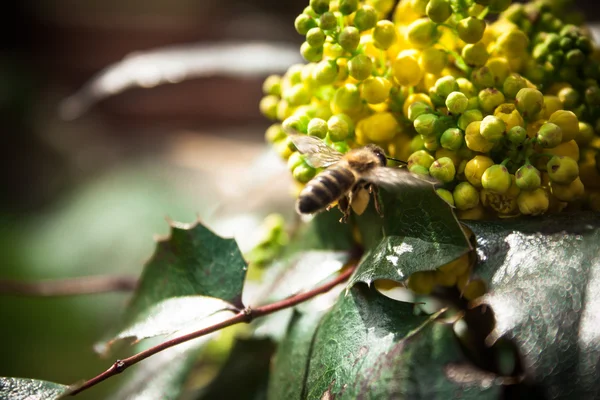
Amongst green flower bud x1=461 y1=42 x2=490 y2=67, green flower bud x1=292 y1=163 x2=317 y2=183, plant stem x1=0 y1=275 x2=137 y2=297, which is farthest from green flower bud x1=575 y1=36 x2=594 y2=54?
plant stem x1=0 y1=275 x2=137 y2=297

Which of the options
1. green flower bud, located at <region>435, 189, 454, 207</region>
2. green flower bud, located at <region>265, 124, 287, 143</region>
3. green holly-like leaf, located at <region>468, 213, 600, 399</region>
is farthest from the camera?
green flower bud, located at <region>265, 124, 287, 143</region>

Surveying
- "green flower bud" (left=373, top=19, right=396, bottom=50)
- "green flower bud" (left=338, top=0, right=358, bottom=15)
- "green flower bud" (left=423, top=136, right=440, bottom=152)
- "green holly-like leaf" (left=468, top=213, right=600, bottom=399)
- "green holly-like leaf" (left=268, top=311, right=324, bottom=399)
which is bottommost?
"green holly-like leaf" (left=268, top=311, right=324, bottom=399)

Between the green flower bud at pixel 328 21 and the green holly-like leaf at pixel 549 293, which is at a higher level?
the green flower bud at pixel 328 21

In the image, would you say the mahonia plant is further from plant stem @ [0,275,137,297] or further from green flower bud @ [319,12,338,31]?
plant stem @ [0,275,137,297]

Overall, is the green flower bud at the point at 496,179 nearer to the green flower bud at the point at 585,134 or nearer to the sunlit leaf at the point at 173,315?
the green flower bud at the point at 585,134

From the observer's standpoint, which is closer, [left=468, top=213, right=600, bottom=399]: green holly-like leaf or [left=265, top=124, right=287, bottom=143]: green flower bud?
[left=468, top=213, right=600, bottom=399]: green holly-like leaf

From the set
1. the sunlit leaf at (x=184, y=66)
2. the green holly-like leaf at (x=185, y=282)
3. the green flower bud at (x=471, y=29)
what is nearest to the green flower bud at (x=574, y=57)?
the green flower bud at (x=471, y=29)

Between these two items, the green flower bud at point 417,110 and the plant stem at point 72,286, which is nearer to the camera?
the green flower bud at point 417,110

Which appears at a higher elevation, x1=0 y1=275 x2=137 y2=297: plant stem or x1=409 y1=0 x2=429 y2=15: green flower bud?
x1=409 y1=0 x2=429 y2=15: green flower bud
